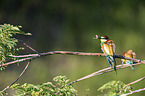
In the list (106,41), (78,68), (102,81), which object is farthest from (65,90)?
(78,68)

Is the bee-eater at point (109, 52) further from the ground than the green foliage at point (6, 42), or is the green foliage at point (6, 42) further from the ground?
the green foliage at point (6, 42)

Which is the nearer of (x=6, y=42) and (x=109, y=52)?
(x=6, y=42)

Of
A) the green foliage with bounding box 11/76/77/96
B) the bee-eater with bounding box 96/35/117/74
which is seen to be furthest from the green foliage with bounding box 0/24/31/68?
the bee-eater with bounding box 96/35/117/74

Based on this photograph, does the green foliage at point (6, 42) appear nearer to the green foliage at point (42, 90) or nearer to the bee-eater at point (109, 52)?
the green foliage at point (42, 90)

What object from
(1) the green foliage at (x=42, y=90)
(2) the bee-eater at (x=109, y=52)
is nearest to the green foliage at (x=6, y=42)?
(1) the green foliage at (x=42, y=90)

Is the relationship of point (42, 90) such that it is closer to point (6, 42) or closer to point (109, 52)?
point (6, 42)

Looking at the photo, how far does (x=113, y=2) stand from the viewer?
433cm

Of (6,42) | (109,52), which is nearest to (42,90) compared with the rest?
(6,42)

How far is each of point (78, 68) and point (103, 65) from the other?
359mm

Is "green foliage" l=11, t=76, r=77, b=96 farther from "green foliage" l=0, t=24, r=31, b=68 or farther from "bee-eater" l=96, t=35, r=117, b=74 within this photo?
"bee-eater" l=96, t=35, r=117, b=74

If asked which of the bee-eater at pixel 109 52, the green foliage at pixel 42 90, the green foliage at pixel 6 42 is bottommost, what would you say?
the green foliage at pixel 42 90

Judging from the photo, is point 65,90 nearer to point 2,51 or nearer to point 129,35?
point 2,51

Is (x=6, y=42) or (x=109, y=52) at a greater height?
(x=6, y=42)

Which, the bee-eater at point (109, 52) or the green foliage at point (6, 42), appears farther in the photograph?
the bee-eater at point (109, 52)
